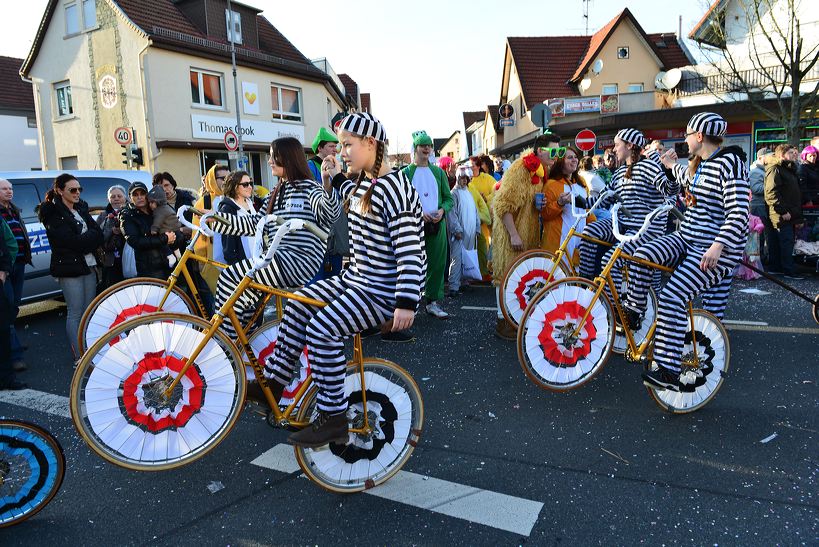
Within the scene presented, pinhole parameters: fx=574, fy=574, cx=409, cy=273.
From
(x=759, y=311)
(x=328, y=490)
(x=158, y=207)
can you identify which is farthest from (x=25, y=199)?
(x=759, y=311)

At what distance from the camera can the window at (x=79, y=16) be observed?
24.6 meters

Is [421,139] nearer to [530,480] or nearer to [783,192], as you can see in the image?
[530,480]

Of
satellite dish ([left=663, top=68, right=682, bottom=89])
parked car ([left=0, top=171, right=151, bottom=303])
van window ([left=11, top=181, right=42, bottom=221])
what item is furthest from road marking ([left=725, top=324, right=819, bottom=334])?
satellite dish ([left=663, top=68, right=682, bottom=89])

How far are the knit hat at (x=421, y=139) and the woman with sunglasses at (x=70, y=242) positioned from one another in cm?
374

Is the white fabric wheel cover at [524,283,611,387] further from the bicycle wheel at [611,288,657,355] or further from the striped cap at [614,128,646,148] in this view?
the striped cap at [614,128,646,148]

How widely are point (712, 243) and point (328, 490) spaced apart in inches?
121

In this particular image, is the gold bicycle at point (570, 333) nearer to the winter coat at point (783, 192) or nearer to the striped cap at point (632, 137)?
the striped cap at point (632, 137)

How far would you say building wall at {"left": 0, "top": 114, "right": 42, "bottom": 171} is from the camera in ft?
110

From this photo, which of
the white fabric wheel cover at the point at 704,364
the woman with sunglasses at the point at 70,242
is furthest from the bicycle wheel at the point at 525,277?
the woman with sunglasses at the point at 70,242

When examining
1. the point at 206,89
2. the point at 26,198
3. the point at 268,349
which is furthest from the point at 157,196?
the point at 206,89

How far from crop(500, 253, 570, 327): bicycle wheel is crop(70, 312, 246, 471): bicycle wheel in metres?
3.47

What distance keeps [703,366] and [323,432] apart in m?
2.84

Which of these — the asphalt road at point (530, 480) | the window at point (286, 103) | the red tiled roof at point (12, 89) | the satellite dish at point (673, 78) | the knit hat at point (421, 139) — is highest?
the red tiled roof at point (12, 89)

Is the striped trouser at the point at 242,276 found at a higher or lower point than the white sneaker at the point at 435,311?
higher
